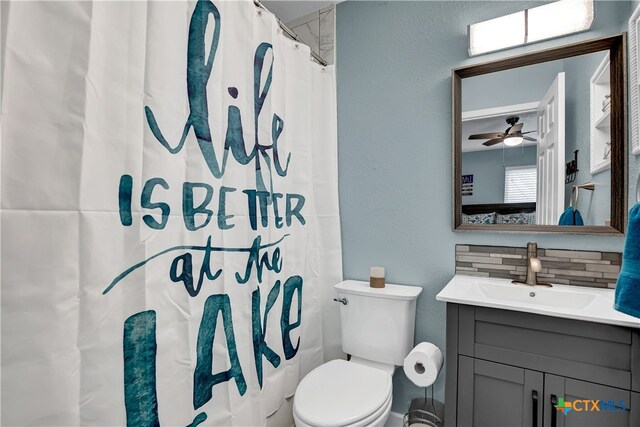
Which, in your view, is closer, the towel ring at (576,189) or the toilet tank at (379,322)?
the towel ring at (576,189)

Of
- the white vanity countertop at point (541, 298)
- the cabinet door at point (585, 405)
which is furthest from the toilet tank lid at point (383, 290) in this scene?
the cabinet door at point (585, 405)

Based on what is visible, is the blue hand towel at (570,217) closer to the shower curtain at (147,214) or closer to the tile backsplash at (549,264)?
the tile backsplash at (549,264)

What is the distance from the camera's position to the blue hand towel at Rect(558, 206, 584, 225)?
1.44 metres

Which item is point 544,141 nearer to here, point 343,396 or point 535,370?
point 535,370

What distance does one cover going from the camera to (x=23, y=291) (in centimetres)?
74

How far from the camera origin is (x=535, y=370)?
3.76 feet

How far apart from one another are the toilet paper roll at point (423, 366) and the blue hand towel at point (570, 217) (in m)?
0.82

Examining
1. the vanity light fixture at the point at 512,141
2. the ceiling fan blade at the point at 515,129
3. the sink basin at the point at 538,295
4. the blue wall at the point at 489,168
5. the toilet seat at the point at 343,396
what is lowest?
the toilet seat at the point at 343,396

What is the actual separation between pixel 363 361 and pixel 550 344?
0.88 m

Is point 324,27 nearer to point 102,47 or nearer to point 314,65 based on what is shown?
point 314,65

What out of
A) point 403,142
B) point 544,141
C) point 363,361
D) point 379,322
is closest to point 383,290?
point 379,322

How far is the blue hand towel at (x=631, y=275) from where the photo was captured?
0.83m

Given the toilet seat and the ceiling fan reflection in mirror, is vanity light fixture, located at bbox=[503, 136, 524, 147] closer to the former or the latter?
the ceiling fan reflection in mirror

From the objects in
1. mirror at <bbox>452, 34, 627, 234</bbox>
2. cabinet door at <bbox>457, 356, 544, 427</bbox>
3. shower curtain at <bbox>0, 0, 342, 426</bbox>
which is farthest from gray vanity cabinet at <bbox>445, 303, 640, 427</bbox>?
shower curtain at <bbox>0, 0, 342, 426</bbox>
